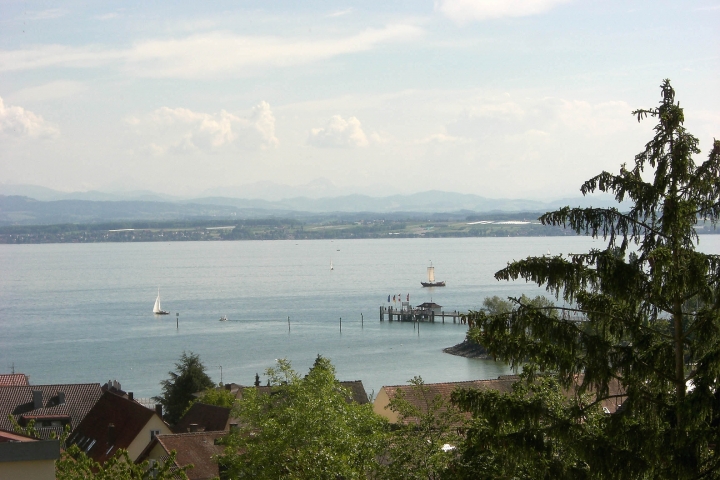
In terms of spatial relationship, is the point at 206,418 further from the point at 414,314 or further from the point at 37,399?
the point at 414,314

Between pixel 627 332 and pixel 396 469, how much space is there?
16.4 ft

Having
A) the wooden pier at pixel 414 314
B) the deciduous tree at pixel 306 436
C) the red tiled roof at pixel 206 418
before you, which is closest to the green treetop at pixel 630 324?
the deciduous tree at pixel 306 436

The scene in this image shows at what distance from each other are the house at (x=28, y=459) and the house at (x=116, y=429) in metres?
19.8

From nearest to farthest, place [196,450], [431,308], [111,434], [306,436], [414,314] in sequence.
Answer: [306,436] < [196,450] < [111,434] < [414,314] < [431,308]

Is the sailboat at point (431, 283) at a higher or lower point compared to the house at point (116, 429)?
lower

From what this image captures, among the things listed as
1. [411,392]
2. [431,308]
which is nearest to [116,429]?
[411,392]

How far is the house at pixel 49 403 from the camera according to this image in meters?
35.2

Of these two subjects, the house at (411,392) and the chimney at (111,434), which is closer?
the house at (411,392)

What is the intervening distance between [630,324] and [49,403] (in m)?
33.0

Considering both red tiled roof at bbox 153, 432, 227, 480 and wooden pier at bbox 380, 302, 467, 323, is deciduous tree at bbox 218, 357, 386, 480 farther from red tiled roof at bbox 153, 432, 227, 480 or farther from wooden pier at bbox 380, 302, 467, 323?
wooden pier at bbox 380, 302, 467, 323

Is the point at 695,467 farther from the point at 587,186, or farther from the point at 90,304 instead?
the point at 90,304

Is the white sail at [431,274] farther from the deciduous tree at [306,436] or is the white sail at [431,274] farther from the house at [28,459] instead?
the house at [28,459]

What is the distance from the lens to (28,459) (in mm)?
7766

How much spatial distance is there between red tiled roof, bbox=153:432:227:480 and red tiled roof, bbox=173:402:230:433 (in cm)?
575
